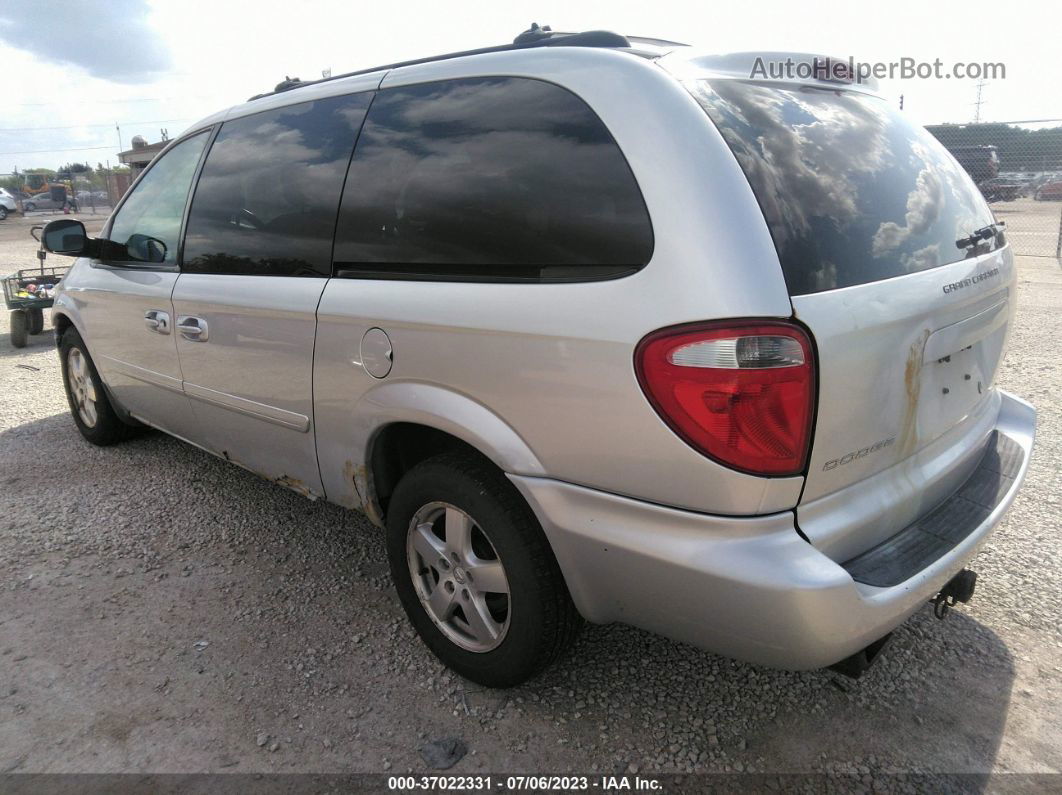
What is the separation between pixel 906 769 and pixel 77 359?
4.78 m

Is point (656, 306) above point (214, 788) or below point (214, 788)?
above

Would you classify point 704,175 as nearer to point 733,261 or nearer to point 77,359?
point 733,261

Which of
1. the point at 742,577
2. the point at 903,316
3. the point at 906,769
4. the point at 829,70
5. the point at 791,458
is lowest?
the point at 906,769

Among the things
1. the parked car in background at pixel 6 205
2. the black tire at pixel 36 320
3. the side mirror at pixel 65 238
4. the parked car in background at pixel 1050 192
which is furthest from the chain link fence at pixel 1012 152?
the parked car in background at pixel 6 205

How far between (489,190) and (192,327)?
66.8 inches

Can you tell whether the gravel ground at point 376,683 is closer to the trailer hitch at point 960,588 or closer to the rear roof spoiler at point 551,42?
the trailer hitch at point 960,588

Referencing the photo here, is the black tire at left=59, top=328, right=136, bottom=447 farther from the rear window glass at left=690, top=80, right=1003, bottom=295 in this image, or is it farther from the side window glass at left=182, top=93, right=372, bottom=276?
the rear window glass at left=690, top=80, right=1003, bottom=295

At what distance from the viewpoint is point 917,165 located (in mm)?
2262

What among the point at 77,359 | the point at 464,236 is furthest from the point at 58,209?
the point at 464,236

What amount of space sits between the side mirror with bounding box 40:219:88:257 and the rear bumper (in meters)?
3.15

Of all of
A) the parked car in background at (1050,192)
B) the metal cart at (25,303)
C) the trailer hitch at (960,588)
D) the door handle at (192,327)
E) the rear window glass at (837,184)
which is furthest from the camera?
the parked car in background at (1050,192)

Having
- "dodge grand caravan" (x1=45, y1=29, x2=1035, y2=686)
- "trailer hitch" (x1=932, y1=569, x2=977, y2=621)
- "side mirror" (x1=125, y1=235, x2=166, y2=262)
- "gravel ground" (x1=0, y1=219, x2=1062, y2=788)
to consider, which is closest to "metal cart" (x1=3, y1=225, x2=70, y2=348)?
"side mirror" (x1=125, y1=235, x2=166, y2=262)

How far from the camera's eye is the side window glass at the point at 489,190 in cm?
187

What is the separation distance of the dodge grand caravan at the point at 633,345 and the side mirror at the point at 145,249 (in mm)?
864
